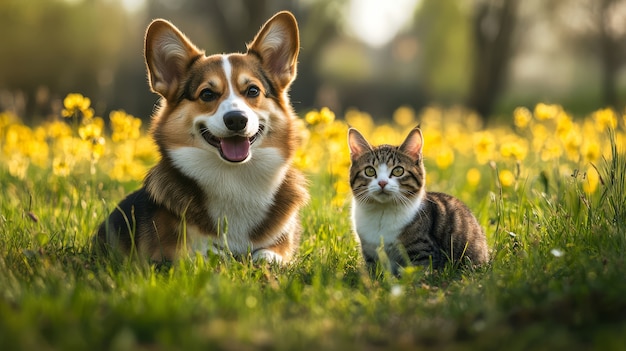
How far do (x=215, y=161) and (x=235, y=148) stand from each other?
6.8 inches

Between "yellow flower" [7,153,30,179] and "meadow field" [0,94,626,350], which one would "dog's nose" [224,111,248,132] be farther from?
"yellow flower" [7,153,30,179]

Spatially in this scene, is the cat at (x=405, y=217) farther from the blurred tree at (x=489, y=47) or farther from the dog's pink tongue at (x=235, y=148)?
the blurred tree at (x=489, y=47)

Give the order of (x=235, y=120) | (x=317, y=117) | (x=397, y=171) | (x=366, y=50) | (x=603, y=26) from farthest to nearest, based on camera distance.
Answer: (x=366, y=50)
(x=603, y=26)
(x=317, y=117)
(x=397, y=171)
(x=235, y=120)

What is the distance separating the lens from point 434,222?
4152 millimetres

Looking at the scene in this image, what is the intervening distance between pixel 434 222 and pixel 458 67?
959 inches

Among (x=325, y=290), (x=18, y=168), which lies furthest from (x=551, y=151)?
(x=18, y=168)

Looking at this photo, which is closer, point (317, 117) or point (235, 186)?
point (235, 186)

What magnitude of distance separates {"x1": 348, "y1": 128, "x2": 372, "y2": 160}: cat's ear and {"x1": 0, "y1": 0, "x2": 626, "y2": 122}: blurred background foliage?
6.70 metres

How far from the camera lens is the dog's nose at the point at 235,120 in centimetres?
373

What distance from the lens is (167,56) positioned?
4234 millimetres

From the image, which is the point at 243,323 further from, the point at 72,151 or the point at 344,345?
the point at 72,151

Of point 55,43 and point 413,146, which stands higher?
point 413,146

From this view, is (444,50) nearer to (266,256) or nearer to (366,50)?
(366,50)

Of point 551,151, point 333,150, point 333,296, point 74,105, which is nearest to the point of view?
point 333,296
